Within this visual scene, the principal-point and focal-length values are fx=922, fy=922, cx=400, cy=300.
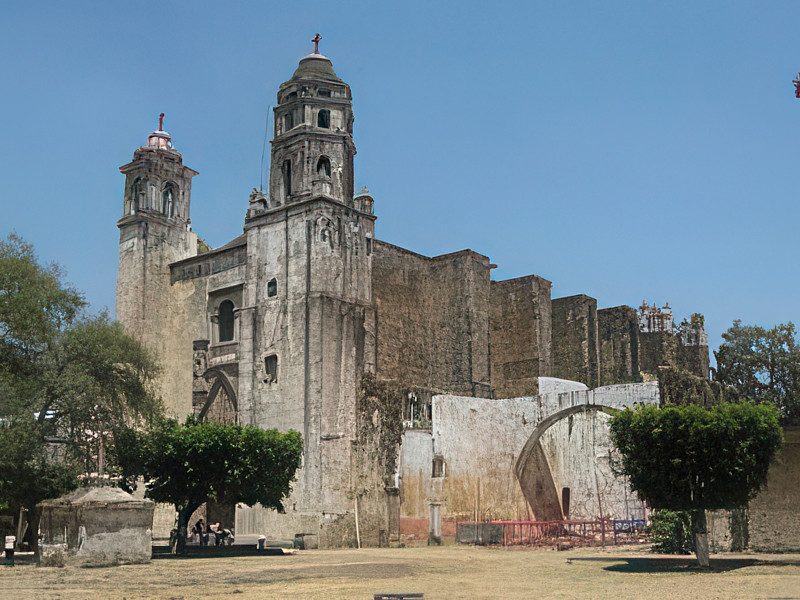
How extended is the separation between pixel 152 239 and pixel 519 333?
17.4 meters

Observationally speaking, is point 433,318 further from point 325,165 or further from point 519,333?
point 325,165

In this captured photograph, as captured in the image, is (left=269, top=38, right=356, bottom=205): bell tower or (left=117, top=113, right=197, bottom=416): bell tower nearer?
(left=269, top=38, right=356, bottom=205): bell tower

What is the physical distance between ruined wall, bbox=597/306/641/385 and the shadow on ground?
76.6ft

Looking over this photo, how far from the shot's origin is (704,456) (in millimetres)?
18500

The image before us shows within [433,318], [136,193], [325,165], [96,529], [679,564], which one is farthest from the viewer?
[136,193]

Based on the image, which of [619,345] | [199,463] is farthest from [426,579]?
[619,345]

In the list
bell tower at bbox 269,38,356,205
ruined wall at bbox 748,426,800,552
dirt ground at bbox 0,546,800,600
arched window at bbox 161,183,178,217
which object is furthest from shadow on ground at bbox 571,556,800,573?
arched window at bbox 161,183,178,217

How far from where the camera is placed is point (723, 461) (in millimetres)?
18219

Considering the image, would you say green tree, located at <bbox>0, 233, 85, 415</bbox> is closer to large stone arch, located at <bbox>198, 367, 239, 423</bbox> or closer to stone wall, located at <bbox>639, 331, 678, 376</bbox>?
large stone arch, located at <bbox>198, 367, 239, 423</bbox>

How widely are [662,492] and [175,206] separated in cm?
2901

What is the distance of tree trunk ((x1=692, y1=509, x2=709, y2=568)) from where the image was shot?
18312 millimetres

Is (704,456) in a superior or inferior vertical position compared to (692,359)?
inferior

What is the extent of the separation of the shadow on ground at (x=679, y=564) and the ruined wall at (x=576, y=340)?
22.6 metres

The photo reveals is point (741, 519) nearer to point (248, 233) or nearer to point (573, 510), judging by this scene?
point (573, 510)
